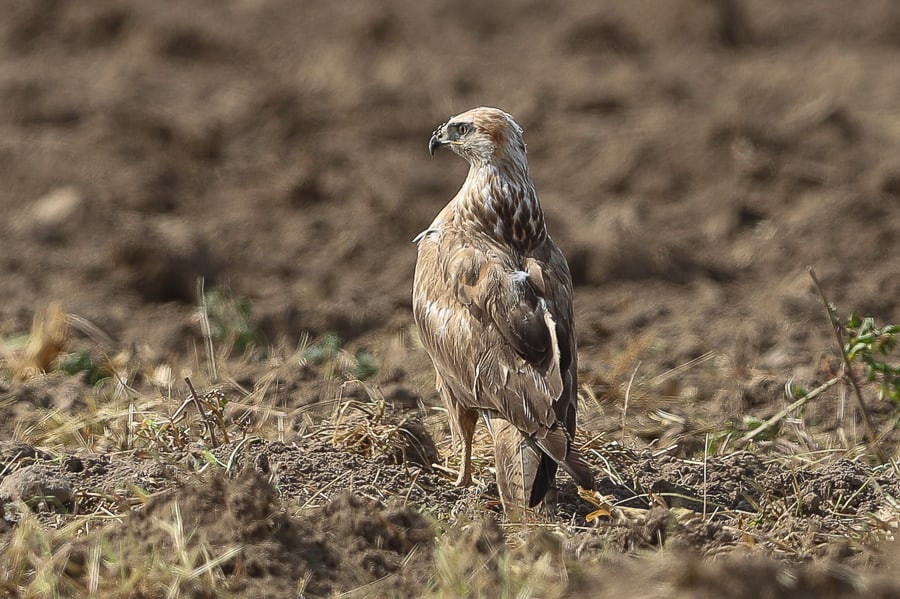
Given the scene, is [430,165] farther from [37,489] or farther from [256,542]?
[256,542]

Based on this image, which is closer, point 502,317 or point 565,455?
point 565,455

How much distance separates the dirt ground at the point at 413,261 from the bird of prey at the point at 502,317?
293 mm

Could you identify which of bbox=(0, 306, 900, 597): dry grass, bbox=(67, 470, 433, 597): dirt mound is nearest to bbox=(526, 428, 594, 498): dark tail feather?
bbox=(0, 306, 900, 597): dry grass

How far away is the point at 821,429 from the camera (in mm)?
7496

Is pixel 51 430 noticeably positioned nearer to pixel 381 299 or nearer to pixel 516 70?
pixel 381 299

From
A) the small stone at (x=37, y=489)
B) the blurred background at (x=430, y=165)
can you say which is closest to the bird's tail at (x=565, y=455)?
the small stone at (x=37, y=489)

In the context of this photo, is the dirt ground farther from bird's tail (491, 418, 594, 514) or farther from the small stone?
bird's tail (491, 418, 594, 514)

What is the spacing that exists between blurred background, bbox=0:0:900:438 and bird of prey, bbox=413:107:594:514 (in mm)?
1493

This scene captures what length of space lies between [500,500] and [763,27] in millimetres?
13232

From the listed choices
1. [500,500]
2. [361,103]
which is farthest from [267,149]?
[500,500]

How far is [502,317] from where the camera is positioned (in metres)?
6.23

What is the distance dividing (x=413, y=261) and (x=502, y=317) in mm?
4521

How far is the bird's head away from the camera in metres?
6.96

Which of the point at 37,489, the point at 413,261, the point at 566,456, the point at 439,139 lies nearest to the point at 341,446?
the point at 566,456
